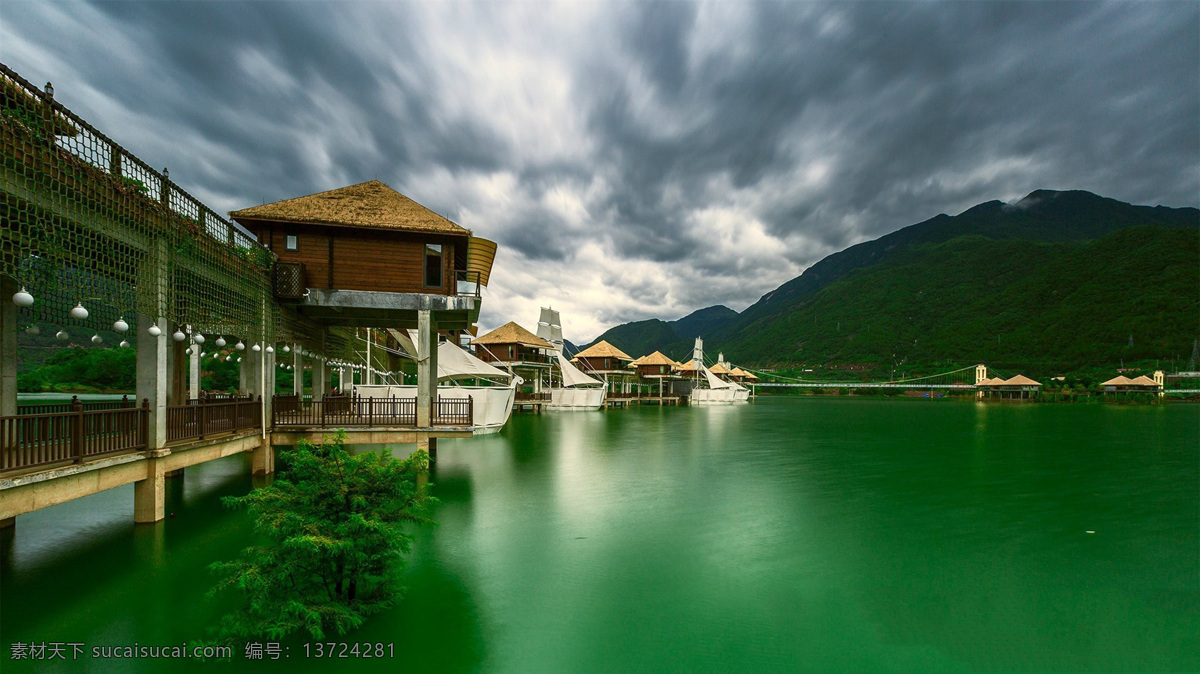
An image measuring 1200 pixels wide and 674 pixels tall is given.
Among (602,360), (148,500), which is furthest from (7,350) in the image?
(602,360)

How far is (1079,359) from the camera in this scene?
81.6 metres

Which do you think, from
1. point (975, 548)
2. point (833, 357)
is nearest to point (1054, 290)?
point (833, 357)

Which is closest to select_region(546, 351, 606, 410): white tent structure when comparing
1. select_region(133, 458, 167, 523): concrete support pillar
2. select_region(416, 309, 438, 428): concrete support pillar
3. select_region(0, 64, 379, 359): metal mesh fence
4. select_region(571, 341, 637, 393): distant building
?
select_region(571, 341, 637, 393): distant building

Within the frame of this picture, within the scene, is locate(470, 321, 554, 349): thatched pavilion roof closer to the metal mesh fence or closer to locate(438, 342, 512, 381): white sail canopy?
locate(438, 342, 512, 381): white sail canopy

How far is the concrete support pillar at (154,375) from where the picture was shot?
8727 millimetres

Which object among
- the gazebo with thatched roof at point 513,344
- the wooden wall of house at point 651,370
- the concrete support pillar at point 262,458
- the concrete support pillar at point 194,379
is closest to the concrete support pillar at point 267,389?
the concrete support pillar at point 262,458

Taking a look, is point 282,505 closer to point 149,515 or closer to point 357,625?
point 357,625

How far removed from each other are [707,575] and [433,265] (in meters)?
10.9

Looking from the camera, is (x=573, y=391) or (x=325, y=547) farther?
(x=573, y=391)

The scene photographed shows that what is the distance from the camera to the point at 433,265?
47.6 feet

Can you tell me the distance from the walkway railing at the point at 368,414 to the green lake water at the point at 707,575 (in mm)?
1833

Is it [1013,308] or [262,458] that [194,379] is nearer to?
[262,458]

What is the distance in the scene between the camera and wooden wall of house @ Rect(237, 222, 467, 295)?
13789 mm

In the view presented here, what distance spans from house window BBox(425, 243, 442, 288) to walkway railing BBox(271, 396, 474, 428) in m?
3.45
